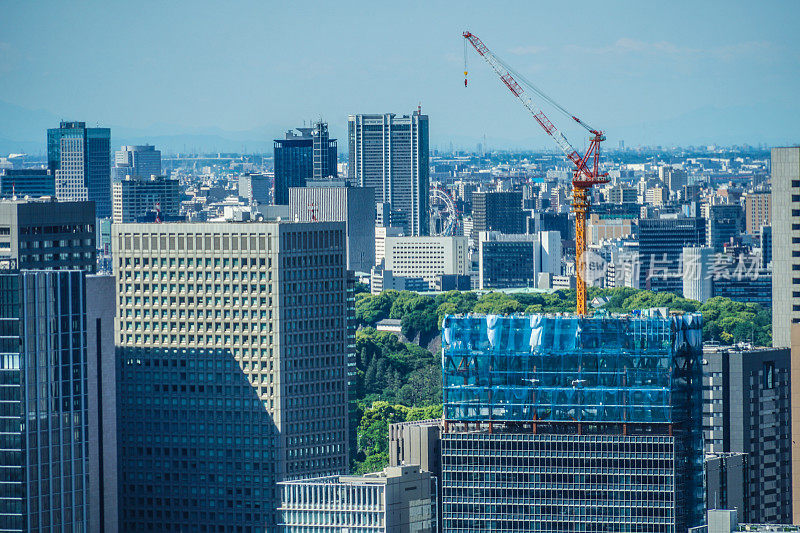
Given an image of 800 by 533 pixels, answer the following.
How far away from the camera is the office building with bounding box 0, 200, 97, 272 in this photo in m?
142

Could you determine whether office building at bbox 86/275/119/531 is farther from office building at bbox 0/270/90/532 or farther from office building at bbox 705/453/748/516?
office building at bbox 705/453/748/516

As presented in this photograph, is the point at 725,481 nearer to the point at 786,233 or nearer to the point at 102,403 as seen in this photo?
the point at 786,233

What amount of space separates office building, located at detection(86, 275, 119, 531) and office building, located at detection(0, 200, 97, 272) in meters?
17.2

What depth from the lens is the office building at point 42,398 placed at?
374 feet

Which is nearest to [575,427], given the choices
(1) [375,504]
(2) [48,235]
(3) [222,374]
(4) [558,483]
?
(4) [558,483]

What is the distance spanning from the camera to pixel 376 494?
376 ft

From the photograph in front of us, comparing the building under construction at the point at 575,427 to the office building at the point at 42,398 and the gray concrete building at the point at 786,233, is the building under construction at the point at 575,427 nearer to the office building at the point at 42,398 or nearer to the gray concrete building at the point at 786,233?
the office building at the point at 42,398

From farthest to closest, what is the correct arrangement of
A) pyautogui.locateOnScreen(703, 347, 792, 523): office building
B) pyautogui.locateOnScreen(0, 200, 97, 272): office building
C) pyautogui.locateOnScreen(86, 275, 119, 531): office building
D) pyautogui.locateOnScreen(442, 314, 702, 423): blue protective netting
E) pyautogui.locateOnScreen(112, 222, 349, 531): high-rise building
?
pyautogui.locateOnScreen(0, 200, 97, 272): office building, pyautogui.locateOnScreen(703, 347, 792, 523): office building, pyautogui.locateOnScreen(112, 222, 349, 531): high-rise building, pyautogui.locateOnScreen(86, 275, 119, 531): office building, pyautogui.locateOnScreen(442, 314, 702, 423): blue protective netting

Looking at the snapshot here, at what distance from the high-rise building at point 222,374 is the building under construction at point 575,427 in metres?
23.6

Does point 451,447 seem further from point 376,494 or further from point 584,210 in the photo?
point 584,210

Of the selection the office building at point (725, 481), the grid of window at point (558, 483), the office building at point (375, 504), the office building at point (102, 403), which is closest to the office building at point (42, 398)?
the office building at point (102, 403)

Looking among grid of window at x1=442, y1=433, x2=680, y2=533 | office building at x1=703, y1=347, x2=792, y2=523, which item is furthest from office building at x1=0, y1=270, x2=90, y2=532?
office building at x1=703, y1=347, x2=792, y2=523

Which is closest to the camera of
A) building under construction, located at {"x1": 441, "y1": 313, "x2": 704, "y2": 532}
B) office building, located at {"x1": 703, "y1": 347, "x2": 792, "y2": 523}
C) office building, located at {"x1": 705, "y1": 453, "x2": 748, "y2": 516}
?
building under construction, located at {"x1": 441, "y1": 313, "x2": 704, "y2": 532}

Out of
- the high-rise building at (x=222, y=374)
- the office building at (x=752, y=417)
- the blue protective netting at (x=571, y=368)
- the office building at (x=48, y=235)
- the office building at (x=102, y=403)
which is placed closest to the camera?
the blue protective netting at (x=571, y=368)
